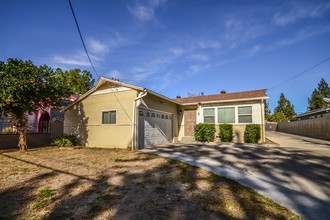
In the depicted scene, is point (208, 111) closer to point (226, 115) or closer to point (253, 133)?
point (226, 115)

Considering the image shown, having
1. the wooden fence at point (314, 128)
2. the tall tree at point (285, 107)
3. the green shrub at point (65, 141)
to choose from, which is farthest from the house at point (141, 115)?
Answer: the tall tree at point (285, 107)

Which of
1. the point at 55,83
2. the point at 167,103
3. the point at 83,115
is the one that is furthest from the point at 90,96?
the point at 167,103

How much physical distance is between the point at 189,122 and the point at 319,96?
50.5 m

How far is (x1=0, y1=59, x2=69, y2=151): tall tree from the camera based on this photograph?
8.95 m

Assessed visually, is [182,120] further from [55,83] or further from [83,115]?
[55,83]

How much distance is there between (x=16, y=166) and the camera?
7160 mm

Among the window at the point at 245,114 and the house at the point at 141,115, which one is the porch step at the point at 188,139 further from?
the window at the point at 245,114

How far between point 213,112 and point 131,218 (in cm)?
1291

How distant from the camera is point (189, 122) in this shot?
16.1 meters

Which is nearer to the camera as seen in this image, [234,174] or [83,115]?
[234,174]

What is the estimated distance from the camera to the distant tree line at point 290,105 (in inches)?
1899

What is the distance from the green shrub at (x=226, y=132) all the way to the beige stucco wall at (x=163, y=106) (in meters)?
3.76

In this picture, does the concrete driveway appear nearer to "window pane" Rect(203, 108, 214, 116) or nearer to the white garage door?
the white garage door

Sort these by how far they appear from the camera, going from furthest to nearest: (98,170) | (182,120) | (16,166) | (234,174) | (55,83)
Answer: (182,120), (55,83), (16,166), (98,170), (234,174)
